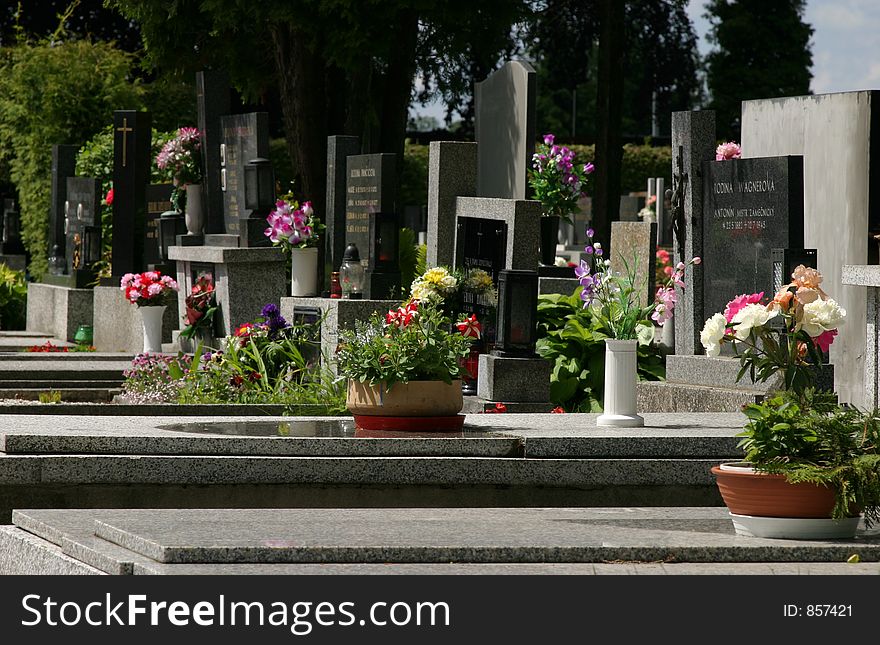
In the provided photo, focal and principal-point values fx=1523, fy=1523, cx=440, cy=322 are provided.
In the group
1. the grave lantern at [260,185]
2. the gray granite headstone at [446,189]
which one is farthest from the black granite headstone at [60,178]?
the gray granite headstone at [446,189]

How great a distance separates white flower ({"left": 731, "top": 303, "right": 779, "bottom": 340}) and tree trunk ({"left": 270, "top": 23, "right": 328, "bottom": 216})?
14.2 meters

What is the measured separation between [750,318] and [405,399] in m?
1.90

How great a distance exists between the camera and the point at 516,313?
10.2 metres

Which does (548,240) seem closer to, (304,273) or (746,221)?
(304,273)

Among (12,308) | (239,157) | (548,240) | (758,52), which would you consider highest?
(758,52)

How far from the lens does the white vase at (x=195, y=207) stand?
615 inches

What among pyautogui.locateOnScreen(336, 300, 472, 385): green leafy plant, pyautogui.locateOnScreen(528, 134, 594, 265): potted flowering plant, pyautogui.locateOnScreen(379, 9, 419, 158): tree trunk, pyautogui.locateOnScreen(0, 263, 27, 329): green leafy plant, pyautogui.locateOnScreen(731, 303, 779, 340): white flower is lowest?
pyautogui.locateOnScreen(336, 300, 472, 385): green leafy plant

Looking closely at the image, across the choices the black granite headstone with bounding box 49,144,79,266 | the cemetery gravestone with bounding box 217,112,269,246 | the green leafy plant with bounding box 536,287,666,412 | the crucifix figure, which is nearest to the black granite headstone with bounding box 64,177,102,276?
the black granite headstone with bounding box 49,144,79,266

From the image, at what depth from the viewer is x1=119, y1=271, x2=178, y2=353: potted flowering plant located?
15.2 m

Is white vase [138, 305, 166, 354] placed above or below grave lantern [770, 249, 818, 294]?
below

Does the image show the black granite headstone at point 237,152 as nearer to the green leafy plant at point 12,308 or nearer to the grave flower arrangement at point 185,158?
the grave flower arrangement at point 185,158


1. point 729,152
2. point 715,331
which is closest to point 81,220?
point 729,152

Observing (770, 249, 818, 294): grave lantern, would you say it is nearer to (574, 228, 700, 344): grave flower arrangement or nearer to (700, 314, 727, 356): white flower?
(574, 228, 700, 344): grave flower arrangement
